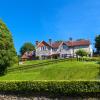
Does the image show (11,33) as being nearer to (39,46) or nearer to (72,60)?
(72,60)

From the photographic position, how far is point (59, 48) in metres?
110

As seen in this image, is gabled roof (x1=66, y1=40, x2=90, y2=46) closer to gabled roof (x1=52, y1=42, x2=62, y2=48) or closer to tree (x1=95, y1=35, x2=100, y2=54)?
gabled roof (x1=52, y1=42, x2=62, y2=48)

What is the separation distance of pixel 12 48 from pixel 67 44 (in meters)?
45.5

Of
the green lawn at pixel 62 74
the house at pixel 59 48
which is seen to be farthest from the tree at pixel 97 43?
the green lawn at pixel 62 74

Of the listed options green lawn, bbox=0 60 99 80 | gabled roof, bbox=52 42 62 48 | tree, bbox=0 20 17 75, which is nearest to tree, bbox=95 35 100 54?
gabled roof, bbox=52 42 62 48

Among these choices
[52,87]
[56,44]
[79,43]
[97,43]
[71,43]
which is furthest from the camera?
[97,43]

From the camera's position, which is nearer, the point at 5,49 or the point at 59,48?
the point at 5,49

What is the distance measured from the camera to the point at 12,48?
67562mm

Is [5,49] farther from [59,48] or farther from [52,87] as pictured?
[59,48]

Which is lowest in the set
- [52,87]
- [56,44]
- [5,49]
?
[52,87]

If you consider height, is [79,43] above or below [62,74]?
above

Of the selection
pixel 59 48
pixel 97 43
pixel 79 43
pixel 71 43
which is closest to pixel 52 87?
pixel 59 48

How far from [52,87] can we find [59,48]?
243 ft

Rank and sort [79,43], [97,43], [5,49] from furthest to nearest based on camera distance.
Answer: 1. [97,43]
2. [79,43]
3. [5,49]
